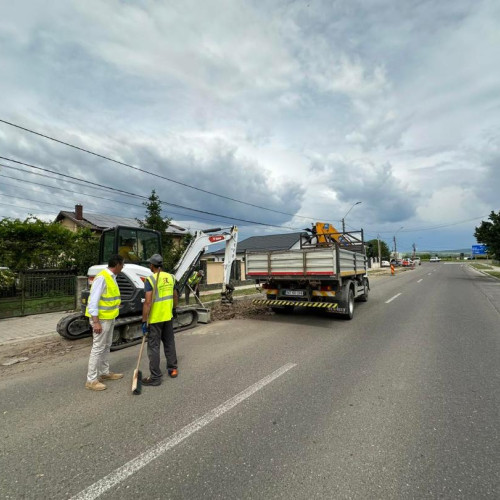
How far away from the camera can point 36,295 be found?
10.9 meters

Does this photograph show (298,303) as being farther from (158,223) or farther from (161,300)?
(158,223)

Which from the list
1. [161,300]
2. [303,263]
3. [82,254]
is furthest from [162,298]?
[82,254]

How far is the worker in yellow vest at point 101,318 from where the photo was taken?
4270mm

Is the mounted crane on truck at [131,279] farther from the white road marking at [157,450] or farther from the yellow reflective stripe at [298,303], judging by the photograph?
the white road marking at [157,450]

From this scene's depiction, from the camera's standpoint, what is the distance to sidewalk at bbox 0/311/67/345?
7.60 meters

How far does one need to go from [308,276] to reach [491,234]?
25715mm

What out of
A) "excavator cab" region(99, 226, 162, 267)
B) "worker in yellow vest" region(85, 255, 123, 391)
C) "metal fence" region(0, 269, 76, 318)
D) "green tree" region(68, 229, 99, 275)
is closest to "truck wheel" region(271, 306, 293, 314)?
"excavator cab" region(99, 226, 162, 267)

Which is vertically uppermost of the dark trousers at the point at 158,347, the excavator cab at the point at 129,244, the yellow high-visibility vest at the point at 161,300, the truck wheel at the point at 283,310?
the excavator cab at the point at 129,244

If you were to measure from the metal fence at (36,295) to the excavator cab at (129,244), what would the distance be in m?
4.96

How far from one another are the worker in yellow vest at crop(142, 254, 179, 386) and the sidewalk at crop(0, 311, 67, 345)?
4.70 metres

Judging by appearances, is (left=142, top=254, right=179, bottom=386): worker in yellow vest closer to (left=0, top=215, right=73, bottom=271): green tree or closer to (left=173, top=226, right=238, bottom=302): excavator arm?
(left=173, top=226, right=238, bottom=302): excavator arm

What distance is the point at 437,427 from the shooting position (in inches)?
123

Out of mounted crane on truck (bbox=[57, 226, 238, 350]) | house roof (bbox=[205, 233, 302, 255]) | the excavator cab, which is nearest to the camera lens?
mounted crane on truck (bbox=[57, 226, 238, 350])

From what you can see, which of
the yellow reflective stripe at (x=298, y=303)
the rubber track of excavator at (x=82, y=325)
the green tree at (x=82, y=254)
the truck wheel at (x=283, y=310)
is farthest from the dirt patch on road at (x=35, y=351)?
the green tree at (x=82, y=254)
